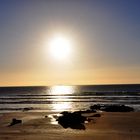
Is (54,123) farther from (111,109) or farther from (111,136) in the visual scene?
(111,109)

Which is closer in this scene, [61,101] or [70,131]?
[70,131]

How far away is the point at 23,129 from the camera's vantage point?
26.8 meters

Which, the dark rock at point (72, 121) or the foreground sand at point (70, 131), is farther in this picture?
the dark rock at point (72, 121)

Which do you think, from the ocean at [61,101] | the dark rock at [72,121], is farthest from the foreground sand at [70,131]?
the ocean at [61,101]

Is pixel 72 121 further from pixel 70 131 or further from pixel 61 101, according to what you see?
pixel 61 101

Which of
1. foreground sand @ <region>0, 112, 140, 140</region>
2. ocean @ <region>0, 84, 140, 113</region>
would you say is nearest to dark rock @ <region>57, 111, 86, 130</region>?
foreground sand @ <region>0, 112, 140, 140</region>

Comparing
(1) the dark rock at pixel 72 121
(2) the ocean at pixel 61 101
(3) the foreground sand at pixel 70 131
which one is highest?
(2) the ocean at pixel 61 101

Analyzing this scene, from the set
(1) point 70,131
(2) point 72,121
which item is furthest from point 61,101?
(1) point 70,131

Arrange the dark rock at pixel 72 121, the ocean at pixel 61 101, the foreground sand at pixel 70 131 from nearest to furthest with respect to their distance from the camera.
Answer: the foreground sand at pixel 70 131
the dark rock at pixel 72 121
the ocean at pixel 61 101

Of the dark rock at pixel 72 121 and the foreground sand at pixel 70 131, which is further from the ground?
the dark rock at pixel 72 121

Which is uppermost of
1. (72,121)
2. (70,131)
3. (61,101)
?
(61,101)

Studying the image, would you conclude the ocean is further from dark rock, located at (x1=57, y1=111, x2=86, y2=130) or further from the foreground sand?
the foreground sand

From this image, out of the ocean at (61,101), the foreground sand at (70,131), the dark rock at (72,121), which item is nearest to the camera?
the foreground sand at (70,131)

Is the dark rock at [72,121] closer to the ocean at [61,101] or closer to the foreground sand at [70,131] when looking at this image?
the foreground sand at [70,131]
